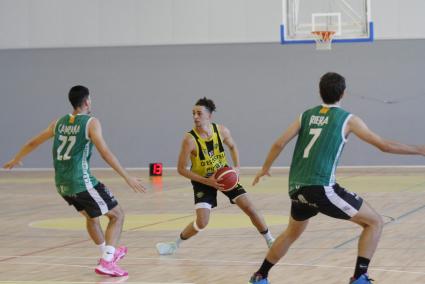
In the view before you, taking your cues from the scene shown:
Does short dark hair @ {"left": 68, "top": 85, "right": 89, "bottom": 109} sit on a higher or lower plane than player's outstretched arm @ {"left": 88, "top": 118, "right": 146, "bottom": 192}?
higher

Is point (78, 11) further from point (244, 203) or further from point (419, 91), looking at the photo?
point (244, 203)

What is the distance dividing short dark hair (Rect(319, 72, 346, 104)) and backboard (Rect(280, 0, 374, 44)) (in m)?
14.3

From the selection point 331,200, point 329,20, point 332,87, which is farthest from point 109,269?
point 329,20

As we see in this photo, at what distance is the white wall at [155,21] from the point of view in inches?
1022

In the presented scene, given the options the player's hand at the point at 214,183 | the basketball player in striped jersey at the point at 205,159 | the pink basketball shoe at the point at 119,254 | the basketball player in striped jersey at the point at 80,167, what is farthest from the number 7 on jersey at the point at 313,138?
the pink basketball shoe at the point at 119,254

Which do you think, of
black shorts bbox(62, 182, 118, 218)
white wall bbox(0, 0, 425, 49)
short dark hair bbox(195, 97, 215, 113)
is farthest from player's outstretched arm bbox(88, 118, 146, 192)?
white wall bbox(0, 0, 425, 49)

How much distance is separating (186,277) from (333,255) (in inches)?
77.4

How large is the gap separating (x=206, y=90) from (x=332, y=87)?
20198mm

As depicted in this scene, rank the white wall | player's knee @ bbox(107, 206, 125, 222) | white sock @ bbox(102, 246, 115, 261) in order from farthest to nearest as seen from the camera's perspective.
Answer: the white wall < player's knee @ bbox(107, 206, 125, 222) < white sock @ bbox(102, 246, 115, 261)

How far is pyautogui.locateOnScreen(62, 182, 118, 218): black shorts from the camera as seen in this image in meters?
8.43

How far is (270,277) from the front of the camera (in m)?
8.23

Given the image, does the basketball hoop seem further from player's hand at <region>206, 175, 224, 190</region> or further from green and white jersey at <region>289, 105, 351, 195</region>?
green and white jersey at <region>289, 105, 351, 195</region>

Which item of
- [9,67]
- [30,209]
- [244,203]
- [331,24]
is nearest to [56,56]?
[9,67]

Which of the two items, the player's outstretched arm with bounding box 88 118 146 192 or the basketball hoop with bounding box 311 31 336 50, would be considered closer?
the player's outstretched arm with bounding box 88 118 146 192
